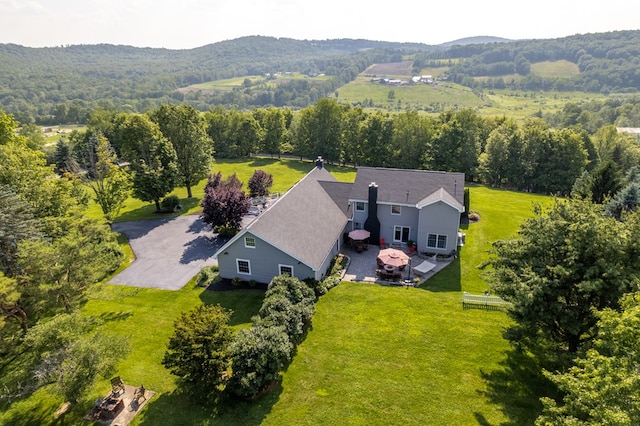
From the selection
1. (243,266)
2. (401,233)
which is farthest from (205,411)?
(401,233)

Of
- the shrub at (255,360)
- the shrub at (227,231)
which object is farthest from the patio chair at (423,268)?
the shrub at (227,231)

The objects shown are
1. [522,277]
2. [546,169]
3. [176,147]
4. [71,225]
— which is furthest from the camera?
[546,169]

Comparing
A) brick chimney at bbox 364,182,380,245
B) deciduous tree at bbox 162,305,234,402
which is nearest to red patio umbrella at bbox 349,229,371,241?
brick chimney at bbox 364,182,380,245

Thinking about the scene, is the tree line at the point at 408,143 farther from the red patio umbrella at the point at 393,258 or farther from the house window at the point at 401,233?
the red patio umbrella at the point at 393,258

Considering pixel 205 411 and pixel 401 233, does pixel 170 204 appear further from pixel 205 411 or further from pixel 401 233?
pixel 205 411

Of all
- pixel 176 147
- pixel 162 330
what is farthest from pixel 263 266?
pixel 176 147

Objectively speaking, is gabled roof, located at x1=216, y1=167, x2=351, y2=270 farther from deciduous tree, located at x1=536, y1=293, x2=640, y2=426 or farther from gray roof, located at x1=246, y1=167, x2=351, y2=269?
deciduous tree, located at x1=536, y1=293, x2=640, y2=426

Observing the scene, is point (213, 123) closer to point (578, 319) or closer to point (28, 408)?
point (28, 408)
